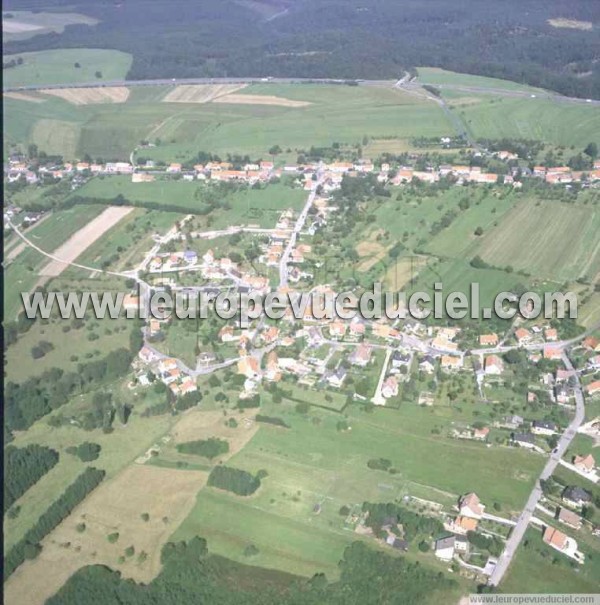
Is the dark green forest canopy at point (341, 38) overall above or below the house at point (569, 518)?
above

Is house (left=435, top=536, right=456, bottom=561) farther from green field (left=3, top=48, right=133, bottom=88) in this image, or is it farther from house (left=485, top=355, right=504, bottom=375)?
green field (left=3, top=48, right=133, bottom=88)

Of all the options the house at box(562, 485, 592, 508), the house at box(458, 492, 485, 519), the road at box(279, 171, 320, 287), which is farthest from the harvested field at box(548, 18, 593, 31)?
the house at box(458, 492, 485, 519)

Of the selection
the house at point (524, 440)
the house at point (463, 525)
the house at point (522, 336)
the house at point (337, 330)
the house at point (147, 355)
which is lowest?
the house at point (147, 355)

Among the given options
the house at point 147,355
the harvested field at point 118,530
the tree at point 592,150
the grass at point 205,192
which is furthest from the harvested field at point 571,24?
the harvested field at point 118,530

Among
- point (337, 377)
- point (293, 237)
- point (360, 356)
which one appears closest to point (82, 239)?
point (293, 237)

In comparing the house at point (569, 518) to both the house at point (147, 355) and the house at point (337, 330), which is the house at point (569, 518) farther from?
the house at point (147, 355)

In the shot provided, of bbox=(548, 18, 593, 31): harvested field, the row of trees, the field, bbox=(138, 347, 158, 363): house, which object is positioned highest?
bbox=(548, 18, 593, 31): harvested field
